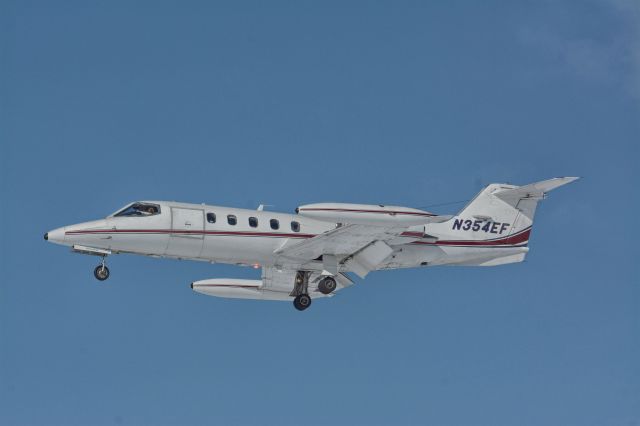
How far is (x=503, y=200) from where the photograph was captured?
38.3 metres

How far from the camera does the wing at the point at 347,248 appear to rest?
3422cm

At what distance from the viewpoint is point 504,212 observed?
125 feet

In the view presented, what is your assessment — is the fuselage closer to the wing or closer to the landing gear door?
the landing gear door

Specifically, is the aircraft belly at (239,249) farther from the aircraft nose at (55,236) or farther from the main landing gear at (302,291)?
the aircraft nose at (55,236)

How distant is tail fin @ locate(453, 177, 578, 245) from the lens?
37.7m

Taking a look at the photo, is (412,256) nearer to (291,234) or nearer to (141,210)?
(291,234)

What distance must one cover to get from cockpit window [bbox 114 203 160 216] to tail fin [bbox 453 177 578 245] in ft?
32.1

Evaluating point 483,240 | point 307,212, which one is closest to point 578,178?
point 483,240

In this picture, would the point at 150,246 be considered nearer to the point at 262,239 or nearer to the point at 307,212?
the point at 262,239

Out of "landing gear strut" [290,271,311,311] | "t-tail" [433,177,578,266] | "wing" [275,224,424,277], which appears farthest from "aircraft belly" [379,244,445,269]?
"landing gear strut" [290,271,311,311]

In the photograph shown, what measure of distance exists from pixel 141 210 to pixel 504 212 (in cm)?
1199

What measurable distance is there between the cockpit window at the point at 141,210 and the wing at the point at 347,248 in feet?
12.8

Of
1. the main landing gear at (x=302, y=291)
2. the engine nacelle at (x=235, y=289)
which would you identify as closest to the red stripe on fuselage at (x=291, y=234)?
the main landing gear at (x=302, y=291)

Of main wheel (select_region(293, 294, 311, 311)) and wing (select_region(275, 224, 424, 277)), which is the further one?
main wheel (select_region(293, 294, 311, 311))
